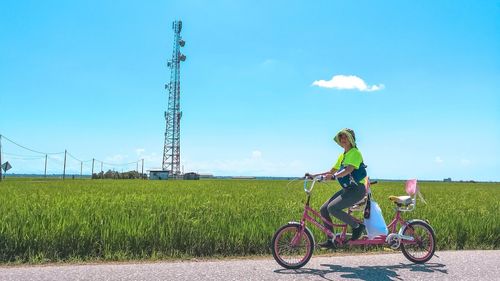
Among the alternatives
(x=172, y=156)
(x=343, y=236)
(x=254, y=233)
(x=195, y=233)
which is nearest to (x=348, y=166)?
(x=343, y=236)

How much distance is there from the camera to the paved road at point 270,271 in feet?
19.6

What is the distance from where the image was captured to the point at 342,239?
6.94 metres

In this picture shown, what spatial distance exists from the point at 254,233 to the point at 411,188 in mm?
2900

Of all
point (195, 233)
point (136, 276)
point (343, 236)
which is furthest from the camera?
point (195, 233)

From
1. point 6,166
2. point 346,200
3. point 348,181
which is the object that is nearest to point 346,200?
point 346,200

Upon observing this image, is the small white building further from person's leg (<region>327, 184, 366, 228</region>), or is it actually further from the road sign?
person's leg (<region>327, 184, 366, 228</region>)

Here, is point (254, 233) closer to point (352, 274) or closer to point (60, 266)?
point (352, 274)

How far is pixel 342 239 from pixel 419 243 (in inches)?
54.7

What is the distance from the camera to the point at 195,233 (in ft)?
26.8

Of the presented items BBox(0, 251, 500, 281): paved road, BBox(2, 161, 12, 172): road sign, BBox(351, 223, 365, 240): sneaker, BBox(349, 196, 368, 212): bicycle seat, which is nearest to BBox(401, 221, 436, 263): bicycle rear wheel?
BBox(0, 251, 500, 281): paved road

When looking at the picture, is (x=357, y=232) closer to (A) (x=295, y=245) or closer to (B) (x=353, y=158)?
(A) (x=295, y=245)

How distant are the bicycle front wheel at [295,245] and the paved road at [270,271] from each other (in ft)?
0.55

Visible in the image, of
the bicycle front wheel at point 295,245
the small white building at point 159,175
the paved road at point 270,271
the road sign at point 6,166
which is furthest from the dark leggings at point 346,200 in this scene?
the small white building at point 159,175

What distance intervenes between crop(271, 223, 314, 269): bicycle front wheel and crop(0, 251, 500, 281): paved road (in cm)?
17
